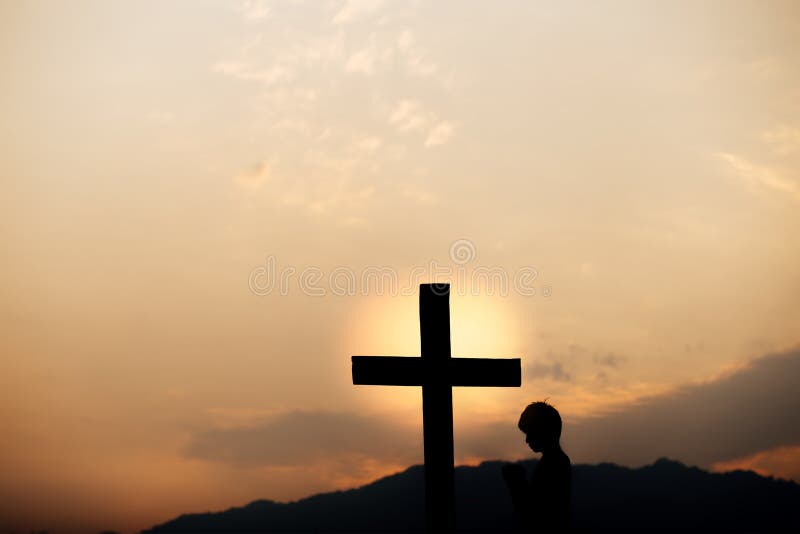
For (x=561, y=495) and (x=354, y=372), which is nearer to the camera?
(x=561, y=495)

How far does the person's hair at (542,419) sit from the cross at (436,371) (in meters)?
1.91

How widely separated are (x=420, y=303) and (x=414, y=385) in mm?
886

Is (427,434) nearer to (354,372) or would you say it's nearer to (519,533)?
(354,372)

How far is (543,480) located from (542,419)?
0.49 meters

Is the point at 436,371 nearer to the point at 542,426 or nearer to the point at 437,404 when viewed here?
the point at 437,404

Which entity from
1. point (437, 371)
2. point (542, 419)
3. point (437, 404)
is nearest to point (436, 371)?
point (437, 371)

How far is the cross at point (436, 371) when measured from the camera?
9.33 m

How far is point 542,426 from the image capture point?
741 cm

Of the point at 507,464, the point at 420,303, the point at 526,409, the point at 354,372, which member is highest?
the point at 420,303

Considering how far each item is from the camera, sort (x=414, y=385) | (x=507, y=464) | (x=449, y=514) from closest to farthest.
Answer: (x=507, y=464)
(x=449, y=514)
(x=414, y=385)

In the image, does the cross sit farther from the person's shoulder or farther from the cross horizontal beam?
the person's shoulder

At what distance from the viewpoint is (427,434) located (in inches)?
366

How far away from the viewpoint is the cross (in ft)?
30.6

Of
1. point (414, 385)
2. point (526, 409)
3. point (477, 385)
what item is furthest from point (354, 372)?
point (526, 409)
